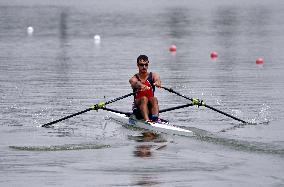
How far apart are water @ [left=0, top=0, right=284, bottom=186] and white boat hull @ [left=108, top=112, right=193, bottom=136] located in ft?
0.88

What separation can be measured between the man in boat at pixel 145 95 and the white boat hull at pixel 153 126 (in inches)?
7.8

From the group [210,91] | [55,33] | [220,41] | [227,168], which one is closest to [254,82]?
[210,91]

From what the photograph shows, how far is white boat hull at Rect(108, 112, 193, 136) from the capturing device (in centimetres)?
2362

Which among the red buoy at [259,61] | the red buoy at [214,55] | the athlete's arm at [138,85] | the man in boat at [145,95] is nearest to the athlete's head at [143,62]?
the man in boat at [145,95]

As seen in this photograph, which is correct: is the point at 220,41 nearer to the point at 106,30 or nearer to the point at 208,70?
the point at 106,30

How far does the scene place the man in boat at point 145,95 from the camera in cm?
2500

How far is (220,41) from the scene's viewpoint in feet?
192

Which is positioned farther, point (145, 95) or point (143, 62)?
point (143, 62)

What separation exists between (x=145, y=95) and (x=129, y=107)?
14.3 feet

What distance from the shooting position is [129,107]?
2942 cm

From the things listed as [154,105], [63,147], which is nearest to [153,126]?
[154,105]

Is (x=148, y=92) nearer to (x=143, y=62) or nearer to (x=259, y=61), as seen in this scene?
(x=143, y=62)

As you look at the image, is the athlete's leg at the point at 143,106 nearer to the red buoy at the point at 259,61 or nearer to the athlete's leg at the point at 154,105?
the athlete's leg at the point at 154,105

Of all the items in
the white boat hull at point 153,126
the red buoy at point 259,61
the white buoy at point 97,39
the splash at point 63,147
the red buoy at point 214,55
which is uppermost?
the white buoy at point 97,39
